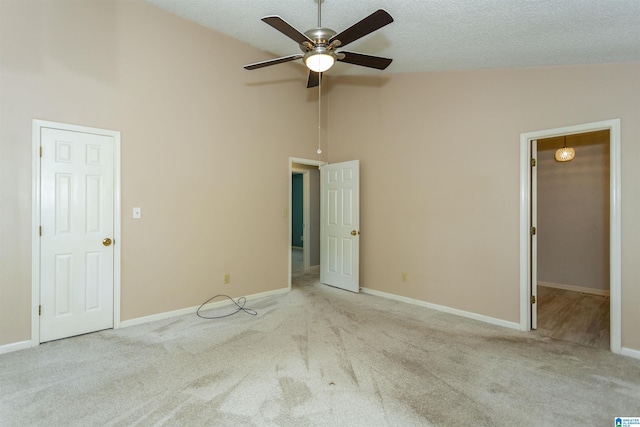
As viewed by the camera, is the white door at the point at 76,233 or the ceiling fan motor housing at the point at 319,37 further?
the white door at the point at 76,233

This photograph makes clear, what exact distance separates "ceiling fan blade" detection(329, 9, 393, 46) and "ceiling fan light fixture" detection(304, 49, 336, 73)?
105mm

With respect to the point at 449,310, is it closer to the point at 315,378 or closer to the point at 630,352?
the point at 630,352

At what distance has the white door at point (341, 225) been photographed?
15.4ft

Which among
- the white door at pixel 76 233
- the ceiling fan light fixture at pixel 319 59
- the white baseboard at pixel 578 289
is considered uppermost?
the ceiling fan light fixture at pixel 319 59

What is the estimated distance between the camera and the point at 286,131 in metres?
4.70

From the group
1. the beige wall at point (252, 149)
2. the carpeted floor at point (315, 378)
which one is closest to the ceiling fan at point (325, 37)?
the beige wall at point (252, 149)

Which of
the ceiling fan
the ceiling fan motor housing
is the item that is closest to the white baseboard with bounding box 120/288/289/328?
the ceiling fan

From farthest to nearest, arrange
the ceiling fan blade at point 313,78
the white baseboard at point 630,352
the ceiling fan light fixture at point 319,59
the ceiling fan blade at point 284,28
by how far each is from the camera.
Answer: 1. the ceiling fan blade at point 313,78
2. the white baseboard at point 630,352
3. the ceiling fan light fixture at point 319,59
4. the ceiling fan blade at point 284,28

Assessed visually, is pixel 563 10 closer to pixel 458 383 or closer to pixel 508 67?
pixel 508 67

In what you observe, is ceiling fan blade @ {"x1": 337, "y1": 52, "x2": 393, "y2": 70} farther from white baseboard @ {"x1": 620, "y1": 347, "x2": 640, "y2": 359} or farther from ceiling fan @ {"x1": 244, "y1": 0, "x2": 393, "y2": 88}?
white baseboard @ {"x1": 620, "y1": 347, "x2": 640, "y2": 359}

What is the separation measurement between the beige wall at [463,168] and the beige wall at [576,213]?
1.93 m

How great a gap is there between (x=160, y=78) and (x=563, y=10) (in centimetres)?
370

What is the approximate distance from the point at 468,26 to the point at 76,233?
13.2 ft

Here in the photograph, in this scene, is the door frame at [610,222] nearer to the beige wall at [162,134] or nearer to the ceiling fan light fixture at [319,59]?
the ceiling fan light fixture at [319,59]
